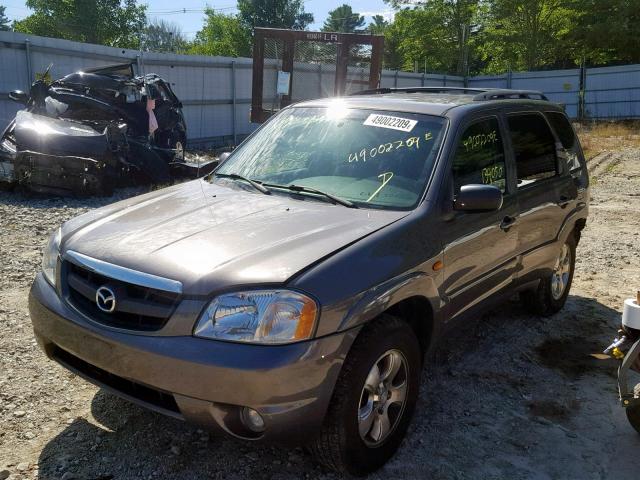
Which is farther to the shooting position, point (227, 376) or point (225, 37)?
point (225, 37)

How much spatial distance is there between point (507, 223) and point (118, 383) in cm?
250

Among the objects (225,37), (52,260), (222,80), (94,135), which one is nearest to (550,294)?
(52,260)

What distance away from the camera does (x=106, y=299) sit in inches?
103

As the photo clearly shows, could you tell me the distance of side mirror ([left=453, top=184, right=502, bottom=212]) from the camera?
3205mm

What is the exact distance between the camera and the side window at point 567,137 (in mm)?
4836

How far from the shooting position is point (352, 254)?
2.67 m

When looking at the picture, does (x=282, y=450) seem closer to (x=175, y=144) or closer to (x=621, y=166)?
(x=175, y=144)

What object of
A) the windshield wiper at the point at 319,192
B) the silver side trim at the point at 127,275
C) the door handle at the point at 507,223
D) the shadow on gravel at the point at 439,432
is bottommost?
the shadow on gravel at the point at 439,432

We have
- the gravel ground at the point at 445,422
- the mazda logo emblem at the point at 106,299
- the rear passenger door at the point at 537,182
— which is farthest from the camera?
the rear passenger door at the point at 537,182

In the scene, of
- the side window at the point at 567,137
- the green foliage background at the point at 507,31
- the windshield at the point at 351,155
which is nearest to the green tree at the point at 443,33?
the green foliage background at the point at 507,31

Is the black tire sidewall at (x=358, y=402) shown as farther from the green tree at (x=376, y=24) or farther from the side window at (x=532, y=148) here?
the green tree at (x=376, y=24)

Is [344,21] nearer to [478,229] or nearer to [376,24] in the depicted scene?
[376,24]

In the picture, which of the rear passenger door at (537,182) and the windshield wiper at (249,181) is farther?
the rear passenger door at (537,182)

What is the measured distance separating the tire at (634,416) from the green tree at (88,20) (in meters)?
54.9
